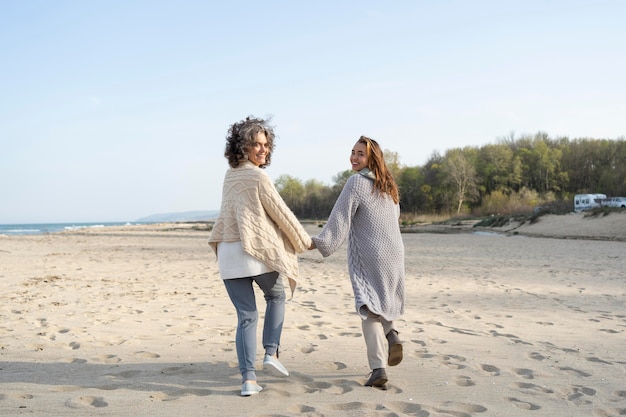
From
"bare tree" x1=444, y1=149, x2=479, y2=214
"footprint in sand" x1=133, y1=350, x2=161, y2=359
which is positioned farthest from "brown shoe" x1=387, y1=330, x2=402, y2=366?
"bare tree" x1=444, y1=149, x2=479, y2=214

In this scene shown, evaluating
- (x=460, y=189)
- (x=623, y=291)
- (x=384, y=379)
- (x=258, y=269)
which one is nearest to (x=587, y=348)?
(x=384, y=379)

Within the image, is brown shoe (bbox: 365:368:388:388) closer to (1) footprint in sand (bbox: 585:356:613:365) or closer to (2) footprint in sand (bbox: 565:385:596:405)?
(2) footprint in sand (bbox: 565:385:596:405)

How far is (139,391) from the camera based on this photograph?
3.98 meters

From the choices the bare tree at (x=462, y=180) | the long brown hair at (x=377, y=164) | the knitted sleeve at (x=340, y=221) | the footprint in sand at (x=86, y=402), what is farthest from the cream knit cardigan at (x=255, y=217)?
the bare tree at (x=462, y=180)

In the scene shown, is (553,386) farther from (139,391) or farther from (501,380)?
(139,391)

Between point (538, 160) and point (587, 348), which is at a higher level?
point (538, 160)

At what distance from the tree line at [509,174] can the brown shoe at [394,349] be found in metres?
51.0

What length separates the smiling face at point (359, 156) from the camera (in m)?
4.36

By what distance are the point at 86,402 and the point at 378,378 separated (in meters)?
2.04

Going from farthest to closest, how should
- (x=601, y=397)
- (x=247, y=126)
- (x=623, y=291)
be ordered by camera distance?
(x=623, y=291) → (x=247, y=126) → (x=601, y=397)

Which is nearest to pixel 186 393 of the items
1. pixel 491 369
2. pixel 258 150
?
pixel 258 150

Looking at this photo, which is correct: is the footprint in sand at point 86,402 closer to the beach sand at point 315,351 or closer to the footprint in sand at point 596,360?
the beach sand at point 315,351

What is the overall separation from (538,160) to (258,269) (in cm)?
6318

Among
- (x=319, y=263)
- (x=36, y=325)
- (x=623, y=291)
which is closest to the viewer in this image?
(x=36, y=325)
